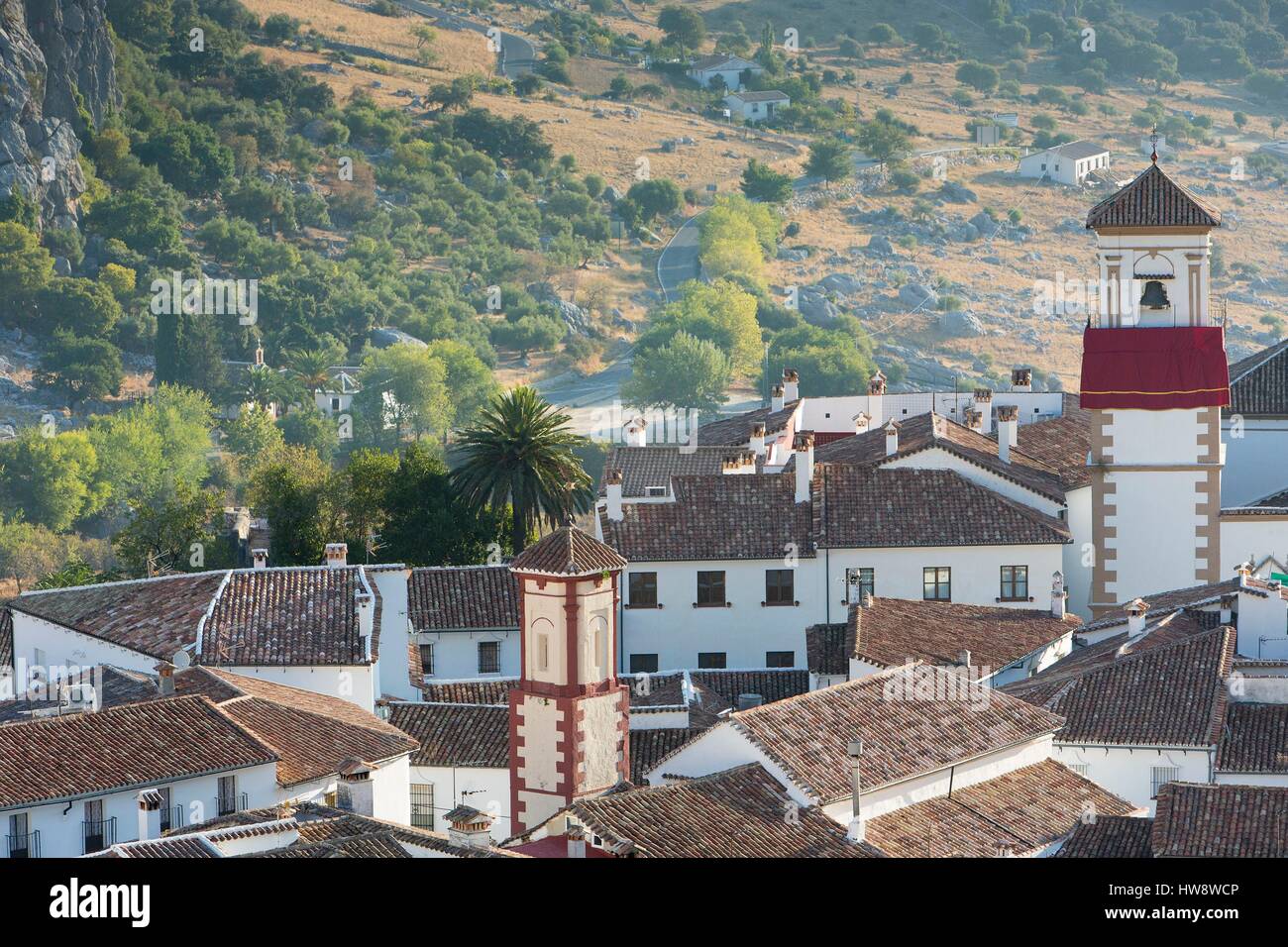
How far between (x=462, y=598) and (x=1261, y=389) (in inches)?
979

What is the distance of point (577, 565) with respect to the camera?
156ft

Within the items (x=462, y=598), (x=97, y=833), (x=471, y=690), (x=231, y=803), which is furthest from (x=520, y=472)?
(x=97, y=833)

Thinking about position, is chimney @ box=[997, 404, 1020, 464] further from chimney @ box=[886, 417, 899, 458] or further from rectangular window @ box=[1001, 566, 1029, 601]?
rectangular window @ box=[1001, 566, 1029, 601]

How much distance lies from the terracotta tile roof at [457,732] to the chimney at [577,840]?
15.0 metres

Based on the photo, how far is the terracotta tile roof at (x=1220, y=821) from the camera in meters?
37.8

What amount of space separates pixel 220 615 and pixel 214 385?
125009mm

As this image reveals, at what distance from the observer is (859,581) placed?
68625 millimetres

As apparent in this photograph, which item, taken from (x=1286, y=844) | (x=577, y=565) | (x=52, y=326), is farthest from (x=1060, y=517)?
(x=52, y=326)

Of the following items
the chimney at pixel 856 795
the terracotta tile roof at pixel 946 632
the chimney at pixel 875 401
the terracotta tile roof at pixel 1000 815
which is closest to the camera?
Result: the chimney at pixel 856 795

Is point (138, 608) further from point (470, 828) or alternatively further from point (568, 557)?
point (470, 828)

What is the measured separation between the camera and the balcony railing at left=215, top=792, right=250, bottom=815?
164ft

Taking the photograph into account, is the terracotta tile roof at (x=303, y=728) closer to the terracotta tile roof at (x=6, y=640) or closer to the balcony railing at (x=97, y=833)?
the balcony railing at (x=97, y=833)

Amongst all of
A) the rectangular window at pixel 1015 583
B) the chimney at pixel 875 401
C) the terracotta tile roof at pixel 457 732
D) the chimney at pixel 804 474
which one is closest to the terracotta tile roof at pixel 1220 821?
the terracotta tile roof at pixel 457 732

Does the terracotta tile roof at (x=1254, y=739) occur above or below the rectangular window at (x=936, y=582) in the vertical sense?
below
